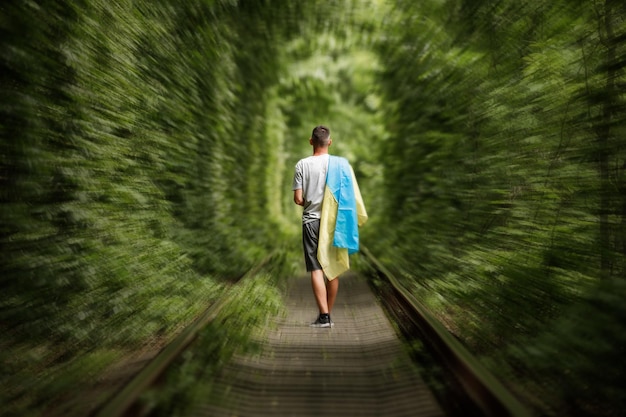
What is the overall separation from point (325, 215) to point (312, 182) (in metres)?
0.38

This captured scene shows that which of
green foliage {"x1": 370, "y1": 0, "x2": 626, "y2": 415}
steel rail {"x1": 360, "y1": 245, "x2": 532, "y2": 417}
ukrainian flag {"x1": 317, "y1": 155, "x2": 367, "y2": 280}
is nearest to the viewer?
steel rail {"x1": 360, "y1": 245, "x2": 532, "y2": 417}

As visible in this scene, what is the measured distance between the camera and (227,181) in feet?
31.0

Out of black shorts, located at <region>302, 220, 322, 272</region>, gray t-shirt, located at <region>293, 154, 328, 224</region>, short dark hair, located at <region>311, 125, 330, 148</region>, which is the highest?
short dark hair, located at <region>311, 125, 330, 148</region>

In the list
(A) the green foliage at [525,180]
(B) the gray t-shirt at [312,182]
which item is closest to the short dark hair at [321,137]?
(B) the gray t-shirt at [312,182]

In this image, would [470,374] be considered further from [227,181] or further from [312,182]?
[227,181]

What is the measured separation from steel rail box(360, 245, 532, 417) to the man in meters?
0.92

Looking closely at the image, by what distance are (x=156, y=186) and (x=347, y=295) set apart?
2.93m

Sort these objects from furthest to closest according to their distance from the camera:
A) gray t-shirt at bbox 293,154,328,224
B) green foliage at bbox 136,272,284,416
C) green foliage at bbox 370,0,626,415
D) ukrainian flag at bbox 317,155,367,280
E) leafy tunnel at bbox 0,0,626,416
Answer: gray t-shirt at bbox 293,154,328,224 < ukrainian flag at bbox 317,155,367,280 < green foliage at bbox 370,0,626,415 < leafy tunnel at bbox 0,0,626,416 < green foliage at bbox 136,272,284,416

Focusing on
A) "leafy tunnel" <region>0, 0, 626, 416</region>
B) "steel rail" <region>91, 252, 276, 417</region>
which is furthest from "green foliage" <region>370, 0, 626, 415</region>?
"steel rail" <region>91, 252, 276, 417</region>

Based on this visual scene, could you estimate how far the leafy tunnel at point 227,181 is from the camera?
357 cm

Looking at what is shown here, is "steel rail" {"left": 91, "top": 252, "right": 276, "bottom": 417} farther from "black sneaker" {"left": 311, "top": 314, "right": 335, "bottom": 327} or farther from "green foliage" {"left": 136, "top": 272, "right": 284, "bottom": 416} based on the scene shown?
"black sneaker" {"left": 311, "top": 314, "right": 335, "bottom": 327}

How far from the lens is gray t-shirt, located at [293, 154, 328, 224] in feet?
17.4

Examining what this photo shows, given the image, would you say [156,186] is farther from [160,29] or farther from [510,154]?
[510,154]

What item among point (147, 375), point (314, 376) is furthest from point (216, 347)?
point (147, 375)
